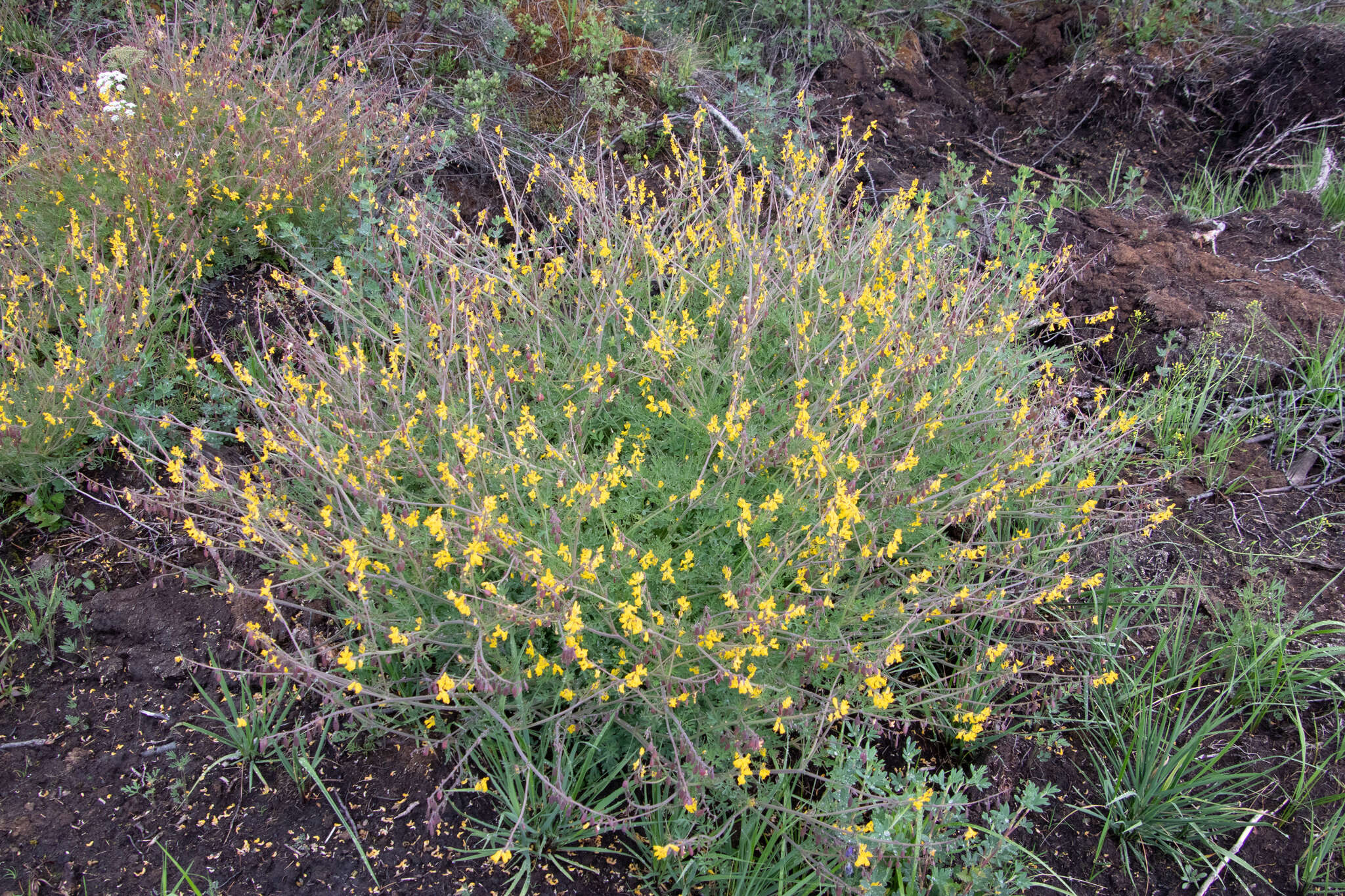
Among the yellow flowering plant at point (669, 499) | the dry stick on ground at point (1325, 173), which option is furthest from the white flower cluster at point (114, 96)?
the dry stick on ground at point (1325, 173)

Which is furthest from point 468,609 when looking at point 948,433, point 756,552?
point 948,433

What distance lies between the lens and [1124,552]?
126 inches

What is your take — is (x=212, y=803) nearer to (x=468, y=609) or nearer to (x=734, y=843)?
(x=468, y=609)

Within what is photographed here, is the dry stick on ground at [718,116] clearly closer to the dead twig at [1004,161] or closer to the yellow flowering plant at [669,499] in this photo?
the yellow flowering plant at [669,499]

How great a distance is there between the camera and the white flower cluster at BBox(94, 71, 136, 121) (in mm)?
3549

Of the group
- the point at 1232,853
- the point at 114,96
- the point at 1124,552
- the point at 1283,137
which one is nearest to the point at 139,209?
the point at 114,96

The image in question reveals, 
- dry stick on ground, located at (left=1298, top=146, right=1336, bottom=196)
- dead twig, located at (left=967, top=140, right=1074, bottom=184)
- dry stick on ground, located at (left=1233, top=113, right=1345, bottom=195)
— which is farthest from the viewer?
dead twig, located at (left=967, top=140, right=1074, bottom=184)

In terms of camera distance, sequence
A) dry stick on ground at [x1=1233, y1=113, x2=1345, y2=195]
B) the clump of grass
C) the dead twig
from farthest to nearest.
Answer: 1. the dead twig
2. dry stick on ground at [x1=1233, y1=113, x2=1345, y2=195]
3. the clump of grass

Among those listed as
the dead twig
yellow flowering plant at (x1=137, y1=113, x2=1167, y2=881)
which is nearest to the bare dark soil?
the dead twig

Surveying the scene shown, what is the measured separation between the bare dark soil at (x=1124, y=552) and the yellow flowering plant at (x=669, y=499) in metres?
0.27

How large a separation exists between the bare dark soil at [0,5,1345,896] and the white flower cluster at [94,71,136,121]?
2.75 ft

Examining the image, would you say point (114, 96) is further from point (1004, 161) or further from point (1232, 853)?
point (1232, 853)

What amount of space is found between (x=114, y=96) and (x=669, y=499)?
3.27 meters

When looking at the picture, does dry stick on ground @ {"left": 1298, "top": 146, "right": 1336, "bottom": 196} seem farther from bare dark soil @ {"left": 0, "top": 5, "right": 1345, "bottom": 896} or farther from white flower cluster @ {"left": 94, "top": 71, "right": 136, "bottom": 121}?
white flower cluster @ {"left": 94, "top": 71, "right": 136, "bottom": 121}
